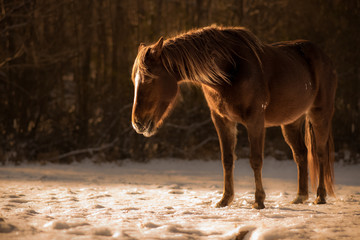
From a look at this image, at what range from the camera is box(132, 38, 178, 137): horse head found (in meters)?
3.71

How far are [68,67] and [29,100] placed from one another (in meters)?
1.23

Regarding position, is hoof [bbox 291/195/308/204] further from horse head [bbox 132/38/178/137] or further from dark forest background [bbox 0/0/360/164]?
dark forest background [bbox 0/0/360/164]

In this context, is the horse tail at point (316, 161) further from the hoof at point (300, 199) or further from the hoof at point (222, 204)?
the hoof at point (222, 204)

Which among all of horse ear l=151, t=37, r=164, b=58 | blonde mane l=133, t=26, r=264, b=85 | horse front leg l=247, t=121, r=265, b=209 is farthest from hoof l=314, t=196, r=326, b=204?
horse ear l=151, t=37, r=164, b=58

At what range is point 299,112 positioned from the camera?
185 inches

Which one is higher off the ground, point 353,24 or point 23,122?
point 353,24

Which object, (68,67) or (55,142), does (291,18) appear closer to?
(68,67)

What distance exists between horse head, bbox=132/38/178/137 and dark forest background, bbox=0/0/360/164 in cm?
505

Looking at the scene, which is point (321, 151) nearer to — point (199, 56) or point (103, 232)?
point (199, 56)

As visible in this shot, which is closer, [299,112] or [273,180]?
[299,112]

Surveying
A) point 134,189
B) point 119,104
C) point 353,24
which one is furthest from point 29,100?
point 353,24

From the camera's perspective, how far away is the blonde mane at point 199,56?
153 inches

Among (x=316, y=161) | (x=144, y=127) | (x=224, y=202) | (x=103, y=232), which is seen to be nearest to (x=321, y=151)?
(x=316, y=161)

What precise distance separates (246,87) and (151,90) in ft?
3.24
